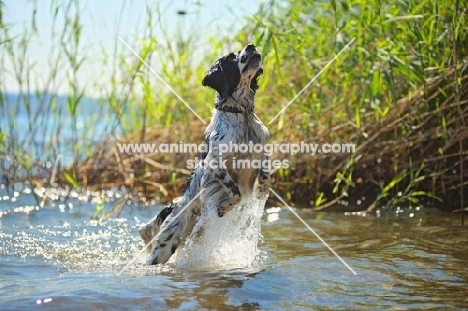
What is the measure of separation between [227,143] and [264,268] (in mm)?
849

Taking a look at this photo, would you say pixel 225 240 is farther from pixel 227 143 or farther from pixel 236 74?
pixel 236 74

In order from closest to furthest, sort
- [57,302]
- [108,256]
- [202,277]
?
[57,302] → [202,277] → [108,256]

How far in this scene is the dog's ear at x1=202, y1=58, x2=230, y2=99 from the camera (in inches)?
196

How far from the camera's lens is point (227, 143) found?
16.2 feet

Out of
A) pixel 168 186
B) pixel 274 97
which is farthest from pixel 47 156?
pixel 274 97

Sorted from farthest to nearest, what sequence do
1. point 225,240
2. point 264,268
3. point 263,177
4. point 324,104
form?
point 324,104 → point 225,240 → point 263,177 → point 264,268

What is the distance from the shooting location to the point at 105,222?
691 centimetres

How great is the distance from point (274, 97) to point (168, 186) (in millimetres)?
1569

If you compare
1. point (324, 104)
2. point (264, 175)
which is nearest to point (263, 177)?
point (264, 175)

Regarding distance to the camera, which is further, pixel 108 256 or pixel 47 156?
pixel 47 156

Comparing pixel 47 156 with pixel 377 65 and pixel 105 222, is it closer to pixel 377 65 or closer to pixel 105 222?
pixel 105 222

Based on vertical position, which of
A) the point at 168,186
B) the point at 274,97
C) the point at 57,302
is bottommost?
the point at 57,302

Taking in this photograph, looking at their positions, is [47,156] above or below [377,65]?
below

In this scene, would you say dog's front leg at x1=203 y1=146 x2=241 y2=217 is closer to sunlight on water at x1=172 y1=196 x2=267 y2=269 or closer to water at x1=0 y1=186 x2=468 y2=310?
sunlight on water at x1=172 y1=196 x2=267 y2=269
